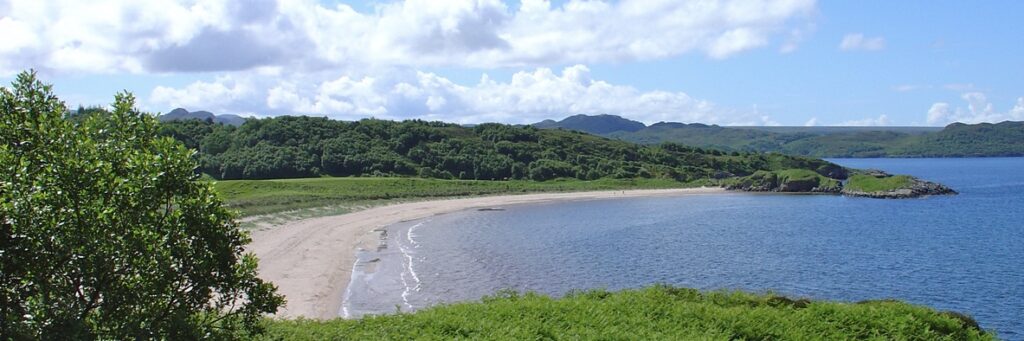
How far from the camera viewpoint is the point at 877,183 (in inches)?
4560

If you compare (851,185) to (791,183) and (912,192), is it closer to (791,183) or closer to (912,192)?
(791,183)

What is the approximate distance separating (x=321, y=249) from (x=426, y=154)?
306 feet

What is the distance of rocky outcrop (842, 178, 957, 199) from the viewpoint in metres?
109

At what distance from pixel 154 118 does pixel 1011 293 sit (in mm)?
40910

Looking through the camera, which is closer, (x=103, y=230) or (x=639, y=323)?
(x=103, y=230)

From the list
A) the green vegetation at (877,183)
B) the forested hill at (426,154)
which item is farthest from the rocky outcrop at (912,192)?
the forested hill at (426,154)

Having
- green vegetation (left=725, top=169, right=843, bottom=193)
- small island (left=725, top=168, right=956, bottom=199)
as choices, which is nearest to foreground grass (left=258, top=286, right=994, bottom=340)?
small island (left=725, top=168, right=956, bottom=199)

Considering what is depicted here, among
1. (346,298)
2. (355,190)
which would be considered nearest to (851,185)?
(355,190)

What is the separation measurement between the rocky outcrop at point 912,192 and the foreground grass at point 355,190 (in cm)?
3564

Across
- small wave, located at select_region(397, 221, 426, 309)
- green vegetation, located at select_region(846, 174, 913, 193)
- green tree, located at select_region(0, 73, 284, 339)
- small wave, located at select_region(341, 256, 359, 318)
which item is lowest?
green vegetation, located at select_region(846, 174, 913, 193)

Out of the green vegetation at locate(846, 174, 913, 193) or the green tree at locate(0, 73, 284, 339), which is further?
the green vegetation at locate(846, 174, 913, 193)

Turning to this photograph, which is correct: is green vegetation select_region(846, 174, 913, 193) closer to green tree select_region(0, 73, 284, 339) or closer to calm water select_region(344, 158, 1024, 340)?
calm water select_region(344, 158, 1024, 340)

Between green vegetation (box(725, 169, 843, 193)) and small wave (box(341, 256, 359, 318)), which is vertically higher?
small wave (box(341, 256, 359, 318))

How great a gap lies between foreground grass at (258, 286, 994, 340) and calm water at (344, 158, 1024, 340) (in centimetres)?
1250
